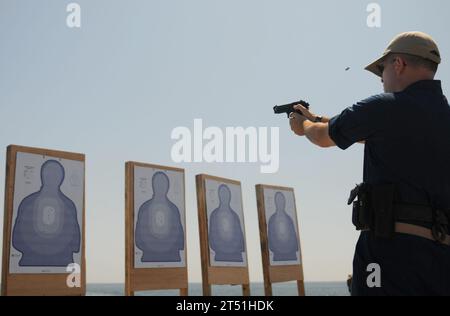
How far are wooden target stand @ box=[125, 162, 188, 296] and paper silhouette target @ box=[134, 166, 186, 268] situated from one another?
0.19 feet

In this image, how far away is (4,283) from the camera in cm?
506

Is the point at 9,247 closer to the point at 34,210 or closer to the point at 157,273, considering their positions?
the point at 34,210

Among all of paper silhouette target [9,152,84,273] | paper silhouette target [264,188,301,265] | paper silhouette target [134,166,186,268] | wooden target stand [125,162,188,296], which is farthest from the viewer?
paper silhouette target [264,188,301,265]

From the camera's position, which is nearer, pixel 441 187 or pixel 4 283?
pixel 441 187

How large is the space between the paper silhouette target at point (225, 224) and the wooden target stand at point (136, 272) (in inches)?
21.3

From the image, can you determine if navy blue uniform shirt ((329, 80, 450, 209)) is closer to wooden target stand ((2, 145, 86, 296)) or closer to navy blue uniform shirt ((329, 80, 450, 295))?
navy blue uniform shirt ((329, 80, 450, 295))

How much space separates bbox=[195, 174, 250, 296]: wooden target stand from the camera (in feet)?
22.6

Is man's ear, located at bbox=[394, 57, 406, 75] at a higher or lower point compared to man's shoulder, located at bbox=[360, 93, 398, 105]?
higher

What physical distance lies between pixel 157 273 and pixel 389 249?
177 inches

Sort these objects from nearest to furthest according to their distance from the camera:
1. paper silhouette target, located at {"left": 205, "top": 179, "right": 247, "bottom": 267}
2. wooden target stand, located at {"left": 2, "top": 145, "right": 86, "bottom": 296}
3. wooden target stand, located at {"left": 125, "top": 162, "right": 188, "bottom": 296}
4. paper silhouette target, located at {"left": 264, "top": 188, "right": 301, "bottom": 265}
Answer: wooden target stand, located at {"left": 2, "top": 145, "right": 86, "bottom": 296} → wooden target stand, located at {"left": 125, "top": 162, "right": 188, "bottom": 296} → paper silhouette target, located at {"left": 205, "top": 179, "right": 247, "bottom": 267} → paper silhouette target, located at {"left": 264, "top": 188, "right": 301, "bottom": 265}

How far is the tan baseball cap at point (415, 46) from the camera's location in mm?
2496

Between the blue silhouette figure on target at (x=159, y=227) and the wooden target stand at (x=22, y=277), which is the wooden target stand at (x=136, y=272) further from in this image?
the wooden target stand at (x=22, y=277)

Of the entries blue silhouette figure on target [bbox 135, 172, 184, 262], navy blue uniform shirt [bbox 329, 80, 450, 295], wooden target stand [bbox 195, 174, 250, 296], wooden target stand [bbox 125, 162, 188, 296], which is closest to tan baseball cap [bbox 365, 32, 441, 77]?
navy blue uniform shirt [bbox 329, 80, 450, 295]
